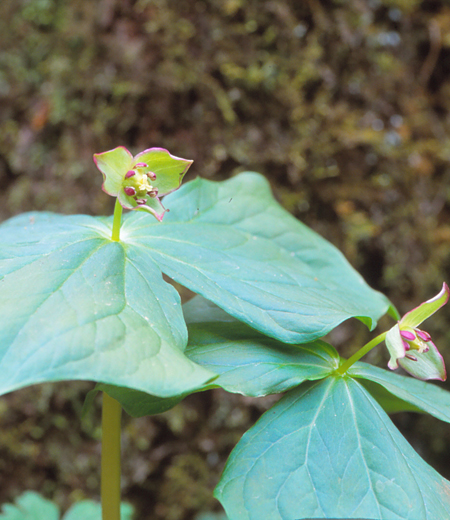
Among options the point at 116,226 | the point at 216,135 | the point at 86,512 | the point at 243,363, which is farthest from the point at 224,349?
the point at 216,135

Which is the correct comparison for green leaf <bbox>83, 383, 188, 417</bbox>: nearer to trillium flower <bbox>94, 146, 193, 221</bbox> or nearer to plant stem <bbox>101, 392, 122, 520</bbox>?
plant stem <bbox>101, 392, 122, 520</bbox>

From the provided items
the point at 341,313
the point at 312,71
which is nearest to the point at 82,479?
the point at 341,313

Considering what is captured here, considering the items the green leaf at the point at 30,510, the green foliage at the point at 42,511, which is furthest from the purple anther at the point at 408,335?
the green leaf at the point at 30,510

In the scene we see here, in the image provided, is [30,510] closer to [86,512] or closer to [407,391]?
[86,512]

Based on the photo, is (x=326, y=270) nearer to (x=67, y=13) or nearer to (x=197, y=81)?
(x=197, y=81)

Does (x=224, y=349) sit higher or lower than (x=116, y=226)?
lower

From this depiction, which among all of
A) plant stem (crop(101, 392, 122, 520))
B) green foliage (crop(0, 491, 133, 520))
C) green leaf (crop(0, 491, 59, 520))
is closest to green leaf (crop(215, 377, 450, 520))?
plant stem (crop(101, 392, 122, 520))
